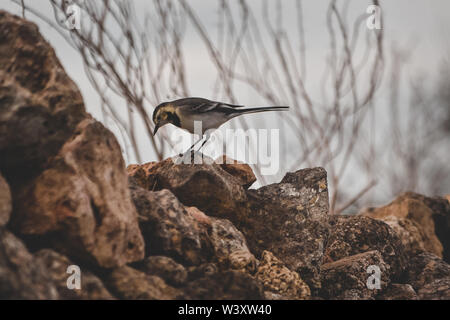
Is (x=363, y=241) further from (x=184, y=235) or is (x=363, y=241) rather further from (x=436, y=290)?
(x=184, y=235)

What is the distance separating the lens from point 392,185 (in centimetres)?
996

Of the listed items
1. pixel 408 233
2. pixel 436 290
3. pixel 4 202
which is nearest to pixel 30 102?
pixel 4 202

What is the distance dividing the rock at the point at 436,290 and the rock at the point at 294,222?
0.81 m

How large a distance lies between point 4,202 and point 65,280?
1.63ft

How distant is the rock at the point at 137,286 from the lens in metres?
2.77

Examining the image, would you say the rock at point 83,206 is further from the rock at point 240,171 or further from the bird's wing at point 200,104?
the bird's wing at point 200,104

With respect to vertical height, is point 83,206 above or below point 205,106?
below

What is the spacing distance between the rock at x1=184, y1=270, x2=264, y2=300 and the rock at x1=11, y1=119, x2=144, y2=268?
0.41 m

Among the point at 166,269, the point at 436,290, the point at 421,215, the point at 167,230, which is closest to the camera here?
the point at 166,269

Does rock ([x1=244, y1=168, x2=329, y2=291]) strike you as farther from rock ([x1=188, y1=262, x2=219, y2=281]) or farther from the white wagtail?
the white wagtail

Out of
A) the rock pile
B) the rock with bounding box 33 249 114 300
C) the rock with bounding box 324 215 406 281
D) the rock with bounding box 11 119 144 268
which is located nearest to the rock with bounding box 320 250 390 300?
the rock pile

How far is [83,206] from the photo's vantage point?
8.81 ft

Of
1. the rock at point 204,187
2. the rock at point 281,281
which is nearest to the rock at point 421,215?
the rock at point 204,187

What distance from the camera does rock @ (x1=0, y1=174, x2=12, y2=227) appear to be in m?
2.54
